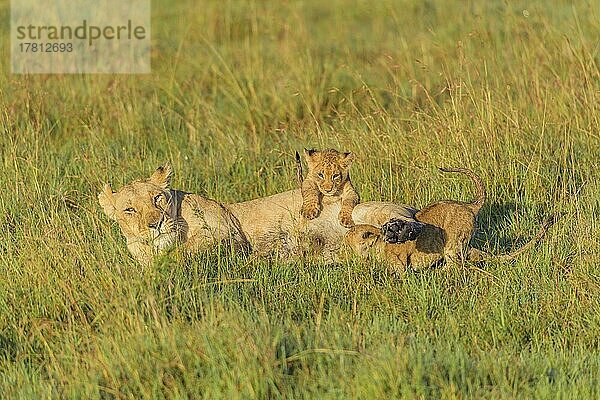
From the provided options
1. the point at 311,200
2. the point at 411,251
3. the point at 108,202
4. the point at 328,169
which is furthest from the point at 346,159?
the point at 108,202

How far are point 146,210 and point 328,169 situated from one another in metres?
1.02

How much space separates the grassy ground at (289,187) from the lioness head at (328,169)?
522 millimetres

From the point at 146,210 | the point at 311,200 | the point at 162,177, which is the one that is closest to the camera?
the point at 146,210

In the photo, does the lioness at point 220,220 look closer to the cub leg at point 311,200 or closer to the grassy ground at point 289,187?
the cub leg at point 311,200

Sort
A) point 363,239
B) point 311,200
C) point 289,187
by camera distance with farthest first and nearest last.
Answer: point 289,187, point 311,200, point 363,239

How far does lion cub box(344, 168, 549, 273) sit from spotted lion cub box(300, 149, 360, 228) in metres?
0.25

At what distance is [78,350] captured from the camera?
15.8 ft

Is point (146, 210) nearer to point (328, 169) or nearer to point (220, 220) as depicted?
point (220, 220)

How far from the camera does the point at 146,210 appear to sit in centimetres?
578

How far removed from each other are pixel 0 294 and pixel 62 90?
12.9 ft

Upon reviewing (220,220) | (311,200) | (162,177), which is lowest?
(220,220)

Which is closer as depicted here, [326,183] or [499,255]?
[499,255]

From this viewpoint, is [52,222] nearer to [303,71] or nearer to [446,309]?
[446,309]

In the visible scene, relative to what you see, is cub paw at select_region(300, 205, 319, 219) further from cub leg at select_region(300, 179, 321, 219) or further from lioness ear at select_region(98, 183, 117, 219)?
lioness ear at select_region(98, 183, 117, 219)
